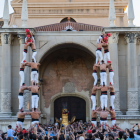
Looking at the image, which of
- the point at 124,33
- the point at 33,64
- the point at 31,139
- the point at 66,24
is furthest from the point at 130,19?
the point at 31,139

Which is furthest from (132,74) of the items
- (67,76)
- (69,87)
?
(67,76)

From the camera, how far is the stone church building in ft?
79.9

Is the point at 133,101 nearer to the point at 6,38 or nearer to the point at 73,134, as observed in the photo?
the point at 6,38

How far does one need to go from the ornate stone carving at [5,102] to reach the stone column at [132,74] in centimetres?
928

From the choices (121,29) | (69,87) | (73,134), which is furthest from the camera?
(69,87)

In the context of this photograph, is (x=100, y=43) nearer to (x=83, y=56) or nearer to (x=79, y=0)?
(x=83, y=56)

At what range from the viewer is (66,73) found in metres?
28.5

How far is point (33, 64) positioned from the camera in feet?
65.7

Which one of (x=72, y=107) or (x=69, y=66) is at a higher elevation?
(x=69, y=66)

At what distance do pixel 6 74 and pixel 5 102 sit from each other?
2196mm

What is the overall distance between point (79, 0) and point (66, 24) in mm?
6917

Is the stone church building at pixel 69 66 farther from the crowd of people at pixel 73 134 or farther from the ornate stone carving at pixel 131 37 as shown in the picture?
the crowd of people at pixel 73 134

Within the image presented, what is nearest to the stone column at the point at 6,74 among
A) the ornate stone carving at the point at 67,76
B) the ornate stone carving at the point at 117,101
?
the ornate stone carving at the point at 67,76

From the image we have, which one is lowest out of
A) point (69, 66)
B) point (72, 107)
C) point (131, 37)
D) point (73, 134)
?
point (73, 134)
